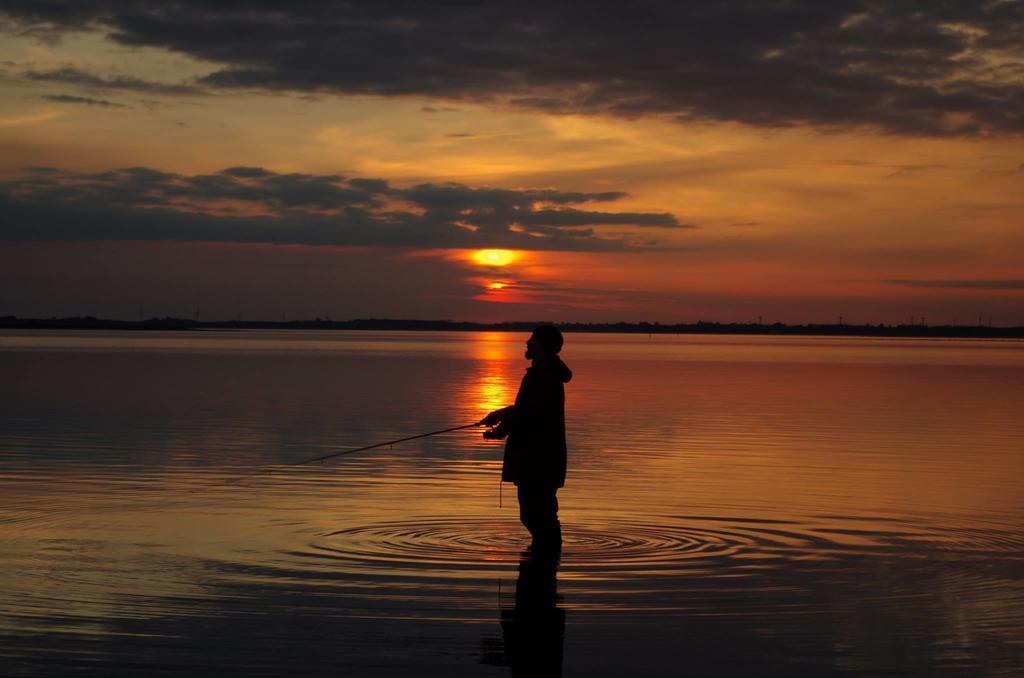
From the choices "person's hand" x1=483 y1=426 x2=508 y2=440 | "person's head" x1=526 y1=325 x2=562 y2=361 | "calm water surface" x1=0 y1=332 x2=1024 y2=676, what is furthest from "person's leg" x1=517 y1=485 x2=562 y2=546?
"person's head" x1=526 y1=325 x2=562 y2=361

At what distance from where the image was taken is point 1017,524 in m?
13.8

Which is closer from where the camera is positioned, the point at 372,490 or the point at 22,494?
the point at 22,494

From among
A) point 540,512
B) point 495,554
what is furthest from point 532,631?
point 495,554

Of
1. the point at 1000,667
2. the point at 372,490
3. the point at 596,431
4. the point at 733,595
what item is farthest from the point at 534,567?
the point at 596,431

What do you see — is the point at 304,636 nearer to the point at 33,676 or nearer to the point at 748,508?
the point at 33,676

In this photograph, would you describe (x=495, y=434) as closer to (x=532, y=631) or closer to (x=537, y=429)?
(x=537, y=429)

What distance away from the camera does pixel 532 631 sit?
8500mm

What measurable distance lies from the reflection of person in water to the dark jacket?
0.79 meters

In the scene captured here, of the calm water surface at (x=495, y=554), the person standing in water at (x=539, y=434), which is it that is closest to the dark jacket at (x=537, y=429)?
the person standing in water at (x=539, y=434)

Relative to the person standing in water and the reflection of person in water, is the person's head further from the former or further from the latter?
the reflection of person in water

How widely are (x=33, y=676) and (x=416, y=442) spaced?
602 inches

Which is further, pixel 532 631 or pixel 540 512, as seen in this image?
pixel 540 512

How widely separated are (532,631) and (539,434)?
2.60 m

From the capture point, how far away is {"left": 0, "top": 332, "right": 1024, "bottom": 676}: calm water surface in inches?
314
